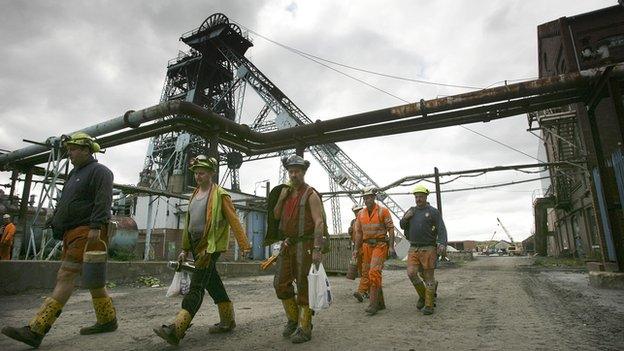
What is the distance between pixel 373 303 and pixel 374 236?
1061 mm

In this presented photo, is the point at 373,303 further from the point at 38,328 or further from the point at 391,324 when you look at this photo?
the point at 38,328

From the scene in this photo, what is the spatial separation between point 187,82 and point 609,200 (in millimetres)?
28835

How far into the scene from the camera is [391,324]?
425 centimetres

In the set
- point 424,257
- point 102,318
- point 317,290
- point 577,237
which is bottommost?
point 102,318

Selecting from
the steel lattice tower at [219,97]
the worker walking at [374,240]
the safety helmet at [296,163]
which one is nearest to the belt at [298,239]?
the safety helmet at [296,163]

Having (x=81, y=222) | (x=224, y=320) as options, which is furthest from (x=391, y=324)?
(x=81, y=222)

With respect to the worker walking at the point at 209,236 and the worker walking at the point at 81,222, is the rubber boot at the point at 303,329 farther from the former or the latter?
the worker walking at the point at 81,222

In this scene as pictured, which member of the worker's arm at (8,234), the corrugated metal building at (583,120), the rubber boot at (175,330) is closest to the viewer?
the rubber boot at (175,330)

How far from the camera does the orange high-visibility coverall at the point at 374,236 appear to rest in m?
5.32

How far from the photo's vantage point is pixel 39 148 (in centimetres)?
1194

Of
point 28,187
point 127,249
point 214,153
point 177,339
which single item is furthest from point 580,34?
point 28,187

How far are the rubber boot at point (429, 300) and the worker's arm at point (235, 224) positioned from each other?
275 cm

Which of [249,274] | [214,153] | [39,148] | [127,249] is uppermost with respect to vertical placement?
[39,148]

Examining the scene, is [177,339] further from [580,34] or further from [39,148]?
[580,34]
